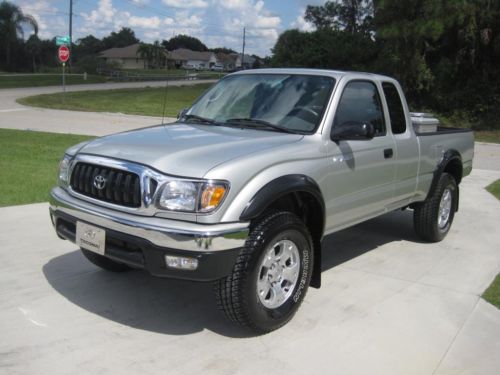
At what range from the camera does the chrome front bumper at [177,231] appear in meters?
3.34

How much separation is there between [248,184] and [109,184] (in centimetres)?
92

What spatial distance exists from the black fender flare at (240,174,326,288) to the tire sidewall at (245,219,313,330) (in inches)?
7.5

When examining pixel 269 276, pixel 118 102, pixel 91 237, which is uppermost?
pixel 91 237

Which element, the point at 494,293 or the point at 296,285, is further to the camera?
the point at 494,293

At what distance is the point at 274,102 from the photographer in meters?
4.68

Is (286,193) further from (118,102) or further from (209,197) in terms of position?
(118,102)

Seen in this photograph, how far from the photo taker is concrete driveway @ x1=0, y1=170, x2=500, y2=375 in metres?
3.50

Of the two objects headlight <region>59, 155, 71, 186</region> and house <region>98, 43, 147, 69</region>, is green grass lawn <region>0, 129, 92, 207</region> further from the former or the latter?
house <region>98, 43, 147, 69</region>

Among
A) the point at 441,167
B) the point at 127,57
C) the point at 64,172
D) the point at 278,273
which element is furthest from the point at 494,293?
the point at 127,57

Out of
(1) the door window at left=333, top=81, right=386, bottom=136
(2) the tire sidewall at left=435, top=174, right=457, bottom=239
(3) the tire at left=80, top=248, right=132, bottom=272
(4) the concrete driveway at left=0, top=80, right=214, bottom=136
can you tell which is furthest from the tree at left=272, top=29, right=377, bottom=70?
(3) the tire at left=80, top=248, right=132, bottom=272

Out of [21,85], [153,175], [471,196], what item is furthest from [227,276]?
[21,85]

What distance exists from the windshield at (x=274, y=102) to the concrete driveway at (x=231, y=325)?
1.44 m

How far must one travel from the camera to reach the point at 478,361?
12.0ft

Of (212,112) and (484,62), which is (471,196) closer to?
(212,112)
